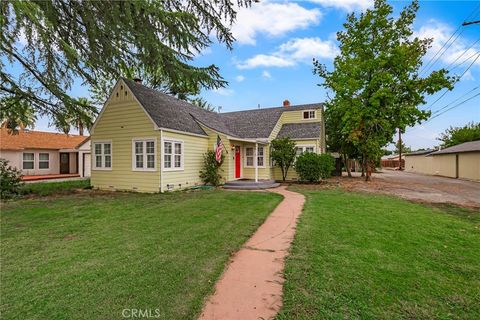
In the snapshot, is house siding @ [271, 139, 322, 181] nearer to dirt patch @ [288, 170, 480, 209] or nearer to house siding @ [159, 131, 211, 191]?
dirt patch @ [288, 170, 480, 209]

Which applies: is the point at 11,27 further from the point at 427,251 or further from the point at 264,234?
the point at 427,251

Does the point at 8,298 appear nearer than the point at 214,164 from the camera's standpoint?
Yes

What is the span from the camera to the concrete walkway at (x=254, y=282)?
271 centimetres

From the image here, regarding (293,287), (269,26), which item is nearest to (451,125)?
(269,26)

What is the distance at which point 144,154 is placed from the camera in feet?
38.8

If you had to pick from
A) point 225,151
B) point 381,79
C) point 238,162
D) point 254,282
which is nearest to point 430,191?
point 381,79

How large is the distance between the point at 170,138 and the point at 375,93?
1436cm

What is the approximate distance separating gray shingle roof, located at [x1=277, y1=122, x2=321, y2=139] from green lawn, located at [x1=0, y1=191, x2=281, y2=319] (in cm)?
1139

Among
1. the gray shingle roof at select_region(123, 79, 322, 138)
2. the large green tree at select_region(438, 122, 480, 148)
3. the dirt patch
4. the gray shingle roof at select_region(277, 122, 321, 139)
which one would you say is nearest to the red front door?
the gray shingle roof at select_region(123, 79, 322, 138)

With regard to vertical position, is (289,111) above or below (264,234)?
above

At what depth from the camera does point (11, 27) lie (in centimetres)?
654

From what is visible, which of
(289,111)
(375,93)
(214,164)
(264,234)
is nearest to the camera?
(264,234)

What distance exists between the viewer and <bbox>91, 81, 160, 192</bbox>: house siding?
11.8 metres

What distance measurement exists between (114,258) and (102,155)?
420 inches
